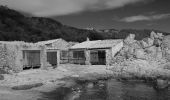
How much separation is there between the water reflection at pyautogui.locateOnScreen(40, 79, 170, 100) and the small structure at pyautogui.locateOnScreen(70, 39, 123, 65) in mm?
14885

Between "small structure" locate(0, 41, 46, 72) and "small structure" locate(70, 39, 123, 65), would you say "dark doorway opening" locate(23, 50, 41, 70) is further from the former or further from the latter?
"small structure" locate(70, 39, 123, 65)

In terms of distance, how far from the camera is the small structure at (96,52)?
37.1 meters

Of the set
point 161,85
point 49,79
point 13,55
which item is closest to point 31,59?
point 13,55

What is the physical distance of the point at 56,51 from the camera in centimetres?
3434

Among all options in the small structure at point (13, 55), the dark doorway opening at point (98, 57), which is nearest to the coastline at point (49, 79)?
the small structure at point (13, 55)

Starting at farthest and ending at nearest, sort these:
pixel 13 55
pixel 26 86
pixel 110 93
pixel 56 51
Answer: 1. pixel 56 51
2. pixel 13 55
3. pixel 26 86
4. pixel 110 93

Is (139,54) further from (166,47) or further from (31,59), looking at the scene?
(31,59)

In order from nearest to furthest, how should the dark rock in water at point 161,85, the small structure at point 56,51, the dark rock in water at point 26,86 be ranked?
the dark rock in water at point 26,86 < the dark rock in water at point 161,85 < the small structure at point 56,51

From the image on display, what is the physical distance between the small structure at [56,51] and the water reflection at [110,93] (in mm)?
12784

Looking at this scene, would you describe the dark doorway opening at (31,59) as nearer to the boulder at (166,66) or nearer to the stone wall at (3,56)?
the stone wall at (3,56)

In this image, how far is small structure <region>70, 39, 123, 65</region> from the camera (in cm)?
3711

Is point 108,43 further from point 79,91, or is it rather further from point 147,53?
point 79,91

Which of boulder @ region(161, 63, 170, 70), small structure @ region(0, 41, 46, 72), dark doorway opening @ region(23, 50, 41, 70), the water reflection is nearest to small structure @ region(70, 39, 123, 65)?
boulder @ region(161, 63, 170, 70)

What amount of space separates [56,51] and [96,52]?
8.09 meters
